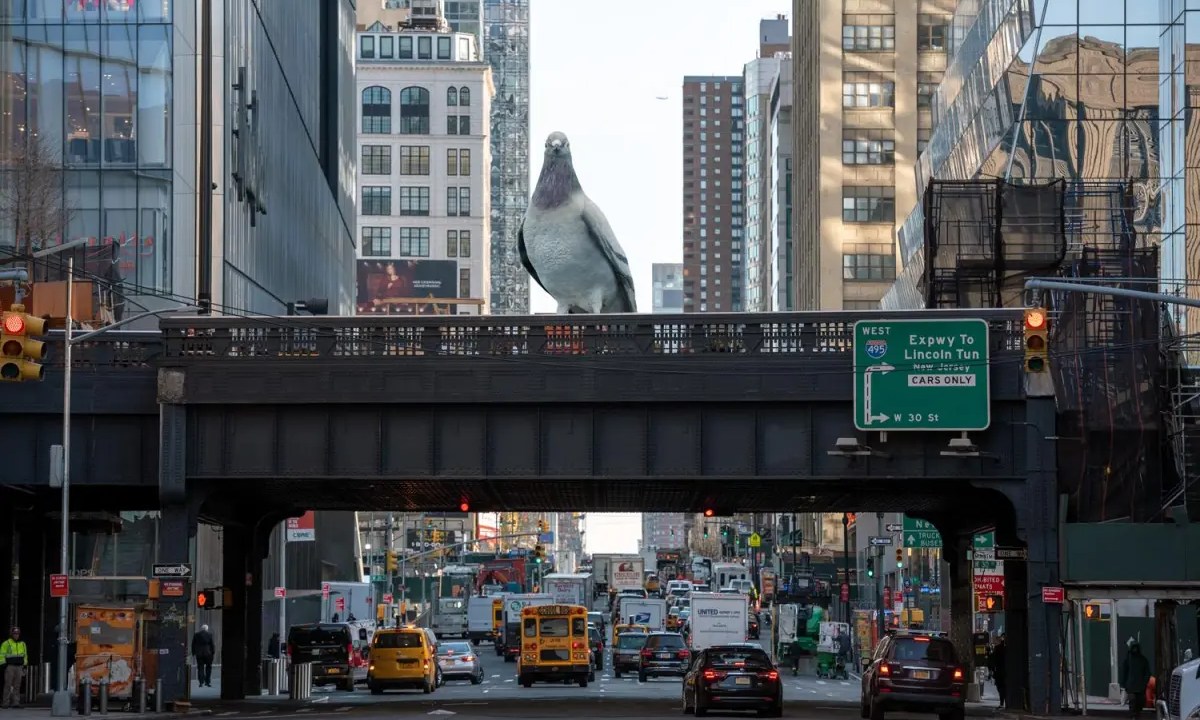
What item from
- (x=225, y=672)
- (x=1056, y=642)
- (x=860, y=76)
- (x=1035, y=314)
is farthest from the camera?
(x=860, y=76)

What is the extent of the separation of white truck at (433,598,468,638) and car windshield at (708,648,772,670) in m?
68.0

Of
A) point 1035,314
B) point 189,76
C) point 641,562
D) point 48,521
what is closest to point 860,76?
point 641,562

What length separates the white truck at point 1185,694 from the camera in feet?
79.9

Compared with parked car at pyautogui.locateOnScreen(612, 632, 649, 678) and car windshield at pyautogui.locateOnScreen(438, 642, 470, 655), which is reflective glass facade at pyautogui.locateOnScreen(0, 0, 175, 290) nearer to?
car windshield at pyautogui.locateOnScreen(438, 642, 470, 655)

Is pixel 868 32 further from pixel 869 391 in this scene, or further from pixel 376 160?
pixel 869 391

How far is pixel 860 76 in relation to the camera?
133875 millimetres

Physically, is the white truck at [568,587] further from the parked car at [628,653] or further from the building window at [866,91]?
the building window at [866,91]

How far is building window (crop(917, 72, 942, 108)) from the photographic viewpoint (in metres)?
133

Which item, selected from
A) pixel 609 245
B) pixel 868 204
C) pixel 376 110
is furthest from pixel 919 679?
pixel 376 110

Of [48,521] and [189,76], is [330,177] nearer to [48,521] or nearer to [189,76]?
[189,76]

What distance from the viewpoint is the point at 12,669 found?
39.3 metres

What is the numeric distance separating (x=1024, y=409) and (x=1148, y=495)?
13.9 ft

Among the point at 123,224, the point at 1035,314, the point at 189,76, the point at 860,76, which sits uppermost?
the point at 860,76

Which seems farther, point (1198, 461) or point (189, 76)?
point (189, 76)
